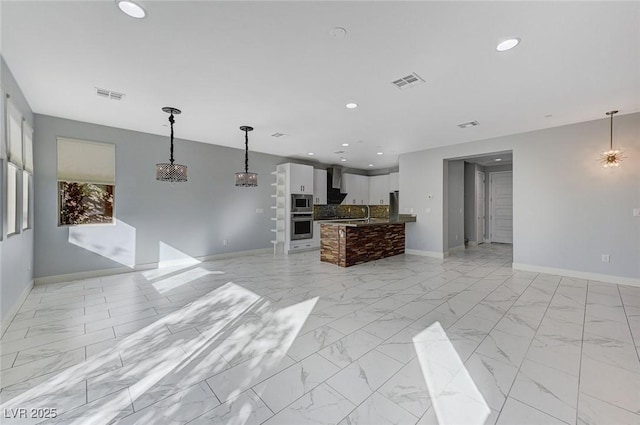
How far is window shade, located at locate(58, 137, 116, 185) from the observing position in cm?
459

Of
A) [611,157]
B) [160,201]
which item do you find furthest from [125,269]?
[611,157]

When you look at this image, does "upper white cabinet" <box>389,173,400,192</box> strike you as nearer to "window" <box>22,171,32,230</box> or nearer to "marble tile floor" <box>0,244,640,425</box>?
"marble tile floor" <box>0,244,640,425</box>

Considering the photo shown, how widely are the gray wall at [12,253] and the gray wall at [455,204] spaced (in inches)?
303

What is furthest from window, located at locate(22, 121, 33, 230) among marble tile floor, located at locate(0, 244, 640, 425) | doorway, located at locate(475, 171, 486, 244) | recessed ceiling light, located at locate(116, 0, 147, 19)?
doorway, located at locate(475, 171, 486, 244)

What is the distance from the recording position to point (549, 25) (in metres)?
2.21

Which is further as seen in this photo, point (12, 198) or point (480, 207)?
point (480, 207)

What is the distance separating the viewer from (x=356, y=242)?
6.01 meters

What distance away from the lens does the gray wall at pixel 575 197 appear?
431 cm

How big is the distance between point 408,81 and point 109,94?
155 inches

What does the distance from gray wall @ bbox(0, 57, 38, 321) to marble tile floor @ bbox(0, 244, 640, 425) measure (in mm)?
265

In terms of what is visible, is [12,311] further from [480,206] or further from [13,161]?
[480,206]

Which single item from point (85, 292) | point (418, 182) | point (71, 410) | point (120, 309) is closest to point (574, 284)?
point (418, 182)

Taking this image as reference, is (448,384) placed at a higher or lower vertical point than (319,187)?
lower

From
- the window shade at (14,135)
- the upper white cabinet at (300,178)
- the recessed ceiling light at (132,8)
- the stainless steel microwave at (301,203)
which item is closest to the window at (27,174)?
the window shade at (14,135)
